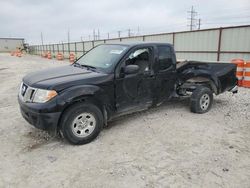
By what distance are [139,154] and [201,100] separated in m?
2.70

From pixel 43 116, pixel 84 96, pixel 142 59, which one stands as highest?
pixel 142 59

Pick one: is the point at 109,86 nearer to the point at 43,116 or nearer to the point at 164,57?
the point at 43,116

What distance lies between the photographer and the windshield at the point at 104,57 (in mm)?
4277

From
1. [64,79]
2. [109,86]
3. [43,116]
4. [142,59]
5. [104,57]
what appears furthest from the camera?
[142,59]

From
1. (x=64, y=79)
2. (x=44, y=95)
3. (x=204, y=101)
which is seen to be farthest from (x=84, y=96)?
(x=204, y=101)

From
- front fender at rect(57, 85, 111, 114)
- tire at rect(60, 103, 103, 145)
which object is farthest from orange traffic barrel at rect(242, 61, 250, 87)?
tire at rect(60, 103, 103, 145)

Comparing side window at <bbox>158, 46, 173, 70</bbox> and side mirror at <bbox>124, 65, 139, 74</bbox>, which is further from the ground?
side window at <bbox>158, 46, 173, 70</bbox>

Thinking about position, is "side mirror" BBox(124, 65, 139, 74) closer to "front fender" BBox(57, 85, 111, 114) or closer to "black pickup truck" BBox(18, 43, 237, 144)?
"black pickup truck" BBox(18, 43, 237, 144)

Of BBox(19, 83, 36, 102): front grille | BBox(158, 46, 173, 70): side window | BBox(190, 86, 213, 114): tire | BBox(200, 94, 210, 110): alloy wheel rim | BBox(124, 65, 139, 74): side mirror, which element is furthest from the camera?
BBox(200, 94, 210, 110): alloy wheel rim

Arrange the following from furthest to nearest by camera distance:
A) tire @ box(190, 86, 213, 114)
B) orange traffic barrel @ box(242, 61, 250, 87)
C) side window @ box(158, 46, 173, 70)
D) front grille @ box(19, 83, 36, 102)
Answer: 1. orange traffic barrel @ box(242, 61, 250, 87)
2. tire @ box(190, 86, 213, 114)
3. side window @ box(158, 46, 173, 70)
4. front grille @ box(19, 83, 36, 102)

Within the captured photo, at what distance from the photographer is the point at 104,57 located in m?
4.61

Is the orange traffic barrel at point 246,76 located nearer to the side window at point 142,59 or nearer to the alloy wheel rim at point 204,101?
the alloy wheel rim at point 204,101

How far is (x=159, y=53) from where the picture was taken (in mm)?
4902

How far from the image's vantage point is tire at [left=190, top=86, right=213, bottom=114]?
5398 millimetres
